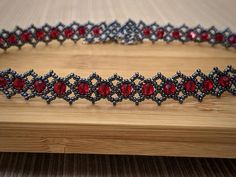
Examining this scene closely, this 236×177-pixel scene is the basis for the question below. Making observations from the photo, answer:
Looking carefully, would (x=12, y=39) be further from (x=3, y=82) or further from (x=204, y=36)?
(x=204, y=36)

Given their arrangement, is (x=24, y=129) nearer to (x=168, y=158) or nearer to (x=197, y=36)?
(x=168, y=158)

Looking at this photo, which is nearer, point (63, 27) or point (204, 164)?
point (204, 164)

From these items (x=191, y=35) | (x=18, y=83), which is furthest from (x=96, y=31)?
(x=18, y=83)

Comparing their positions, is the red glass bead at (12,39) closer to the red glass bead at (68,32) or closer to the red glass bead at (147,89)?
the red glass bead at (68,32)

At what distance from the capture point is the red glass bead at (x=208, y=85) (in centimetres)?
60

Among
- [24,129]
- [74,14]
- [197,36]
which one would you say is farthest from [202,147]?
[74,14]

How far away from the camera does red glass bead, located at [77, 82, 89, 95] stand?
575mm

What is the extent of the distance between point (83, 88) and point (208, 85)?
209 mm

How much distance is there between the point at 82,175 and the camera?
61 centimetres

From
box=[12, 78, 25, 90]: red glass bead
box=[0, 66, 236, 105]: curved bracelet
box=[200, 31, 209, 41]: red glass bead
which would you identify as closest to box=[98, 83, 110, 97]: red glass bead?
box=[0, 66, 236, 105]: curved bracelet

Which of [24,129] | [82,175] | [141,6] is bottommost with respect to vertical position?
[82,175]

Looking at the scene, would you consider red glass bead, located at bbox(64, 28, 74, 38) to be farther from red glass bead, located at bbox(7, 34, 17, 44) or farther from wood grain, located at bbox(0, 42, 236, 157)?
wood grain, located at bbox(0, 42, 236, 157)

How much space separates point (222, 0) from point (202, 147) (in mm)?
1173

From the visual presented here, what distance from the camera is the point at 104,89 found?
0.57 m
